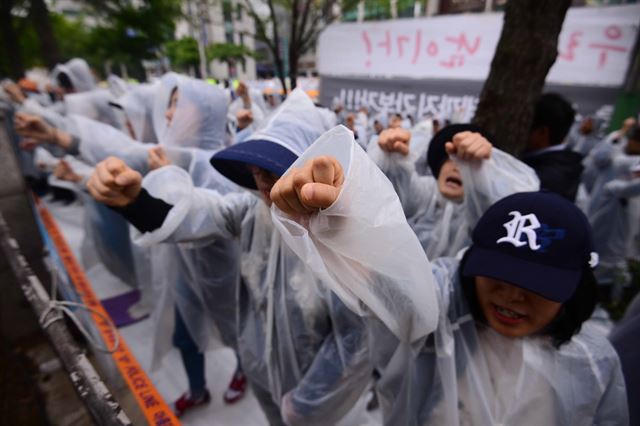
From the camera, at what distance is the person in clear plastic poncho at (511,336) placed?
2.84ft

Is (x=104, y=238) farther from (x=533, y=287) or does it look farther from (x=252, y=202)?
(x=533, y=287)

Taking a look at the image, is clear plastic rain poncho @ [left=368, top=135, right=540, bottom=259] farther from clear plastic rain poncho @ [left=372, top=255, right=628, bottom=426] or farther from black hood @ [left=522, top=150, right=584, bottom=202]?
black hood @ [left=522, top=150, right=584, bottom=202]

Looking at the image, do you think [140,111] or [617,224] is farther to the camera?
[617,224]

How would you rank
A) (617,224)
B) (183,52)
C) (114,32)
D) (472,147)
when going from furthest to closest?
(183,52) → (114,32) → (617,224) → (472,147)

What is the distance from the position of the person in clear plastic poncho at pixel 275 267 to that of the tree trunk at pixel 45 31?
8.11 metres

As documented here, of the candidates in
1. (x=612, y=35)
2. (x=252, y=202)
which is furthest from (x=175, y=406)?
(x=612, y=35)

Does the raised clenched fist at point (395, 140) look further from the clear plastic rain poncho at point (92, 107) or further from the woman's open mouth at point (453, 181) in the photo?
the clear plastic rain poncho at point (92, 107)

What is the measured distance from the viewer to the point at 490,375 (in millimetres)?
1072

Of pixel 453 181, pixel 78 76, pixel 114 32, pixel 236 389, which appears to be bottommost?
pixel 236 389

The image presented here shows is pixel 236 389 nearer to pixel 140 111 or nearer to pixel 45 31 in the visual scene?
pixel 140 111

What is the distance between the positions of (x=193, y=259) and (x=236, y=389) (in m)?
1.05

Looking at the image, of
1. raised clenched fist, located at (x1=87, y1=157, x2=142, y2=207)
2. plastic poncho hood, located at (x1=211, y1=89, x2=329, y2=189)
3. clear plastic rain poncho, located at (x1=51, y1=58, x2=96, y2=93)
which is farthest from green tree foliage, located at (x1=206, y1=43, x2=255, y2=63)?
raised clenched fist, located at (x1=87, y1=157, x2=142, y2=207)

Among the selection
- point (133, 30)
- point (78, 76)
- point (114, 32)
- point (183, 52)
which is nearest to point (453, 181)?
point (78, 76)

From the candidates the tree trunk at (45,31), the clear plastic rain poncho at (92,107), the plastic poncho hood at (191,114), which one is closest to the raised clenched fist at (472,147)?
the plastic poncho hood at (191,114)
